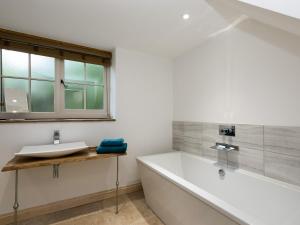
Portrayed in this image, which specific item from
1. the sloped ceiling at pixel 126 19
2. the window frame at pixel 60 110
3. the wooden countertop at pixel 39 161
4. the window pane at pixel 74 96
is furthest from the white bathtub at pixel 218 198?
the sloped ceiling at pixel 126 19

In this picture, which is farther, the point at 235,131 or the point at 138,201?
the point at 138,201

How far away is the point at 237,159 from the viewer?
1776 millimetres

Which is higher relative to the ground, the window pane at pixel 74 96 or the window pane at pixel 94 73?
the window pane at pixel 94 73

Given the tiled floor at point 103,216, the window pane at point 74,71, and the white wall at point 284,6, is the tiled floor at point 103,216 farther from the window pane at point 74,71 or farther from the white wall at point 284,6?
the white wall at point 284,6

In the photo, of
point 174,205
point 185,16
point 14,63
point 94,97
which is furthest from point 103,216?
point 185,16

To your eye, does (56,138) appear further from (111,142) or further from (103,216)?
(103,216)

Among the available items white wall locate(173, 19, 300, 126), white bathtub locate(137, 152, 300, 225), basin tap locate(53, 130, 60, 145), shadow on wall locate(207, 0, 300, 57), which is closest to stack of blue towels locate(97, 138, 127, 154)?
white bathtub locate(137, 152, 300, 225)

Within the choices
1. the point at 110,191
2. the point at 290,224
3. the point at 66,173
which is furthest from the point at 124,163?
the point at 290,224

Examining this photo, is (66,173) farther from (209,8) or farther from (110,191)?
(209,8)

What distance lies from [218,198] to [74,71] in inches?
88.4

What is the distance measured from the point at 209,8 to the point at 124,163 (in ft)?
6.91

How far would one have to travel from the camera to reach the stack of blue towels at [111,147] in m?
1.78

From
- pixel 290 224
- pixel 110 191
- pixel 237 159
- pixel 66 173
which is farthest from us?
pixel 110 191

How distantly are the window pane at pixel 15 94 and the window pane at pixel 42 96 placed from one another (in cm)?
9
